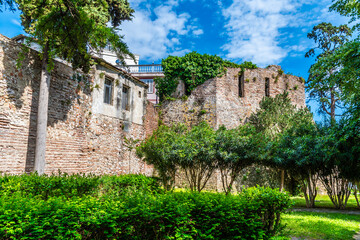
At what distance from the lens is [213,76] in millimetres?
17484

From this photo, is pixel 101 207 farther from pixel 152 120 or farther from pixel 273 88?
pixel 273 88

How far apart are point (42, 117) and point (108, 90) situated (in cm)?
481

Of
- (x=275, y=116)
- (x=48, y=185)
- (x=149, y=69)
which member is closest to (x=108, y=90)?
(x=48, y=185)

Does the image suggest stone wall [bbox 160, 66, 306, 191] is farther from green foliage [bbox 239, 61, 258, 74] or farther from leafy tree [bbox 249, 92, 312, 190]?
leafy tree [bbox 249, 92, 312, 190]

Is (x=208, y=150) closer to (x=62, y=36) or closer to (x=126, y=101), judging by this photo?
(x=126, y=101)

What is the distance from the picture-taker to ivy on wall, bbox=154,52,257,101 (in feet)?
57.8

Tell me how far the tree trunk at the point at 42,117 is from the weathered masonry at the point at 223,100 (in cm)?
936

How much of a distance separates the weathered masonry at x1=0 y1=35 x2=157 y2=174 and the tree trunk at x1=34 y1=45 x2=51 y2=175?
450 mm

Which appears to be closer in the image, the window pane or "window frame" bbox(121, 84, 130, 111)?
"window frame" bbox(121, 84, 130, 111)

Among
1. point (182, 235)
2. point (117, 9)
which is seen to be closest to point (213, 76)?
point (117, 9)

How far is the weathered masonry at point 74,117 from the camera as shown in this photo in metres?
8.62

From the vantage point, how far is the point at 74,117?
1113 centimetres

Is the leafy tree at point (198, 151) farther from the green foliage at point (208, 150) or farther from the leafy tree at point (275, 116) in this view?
the leafy tree at point (275, 116)

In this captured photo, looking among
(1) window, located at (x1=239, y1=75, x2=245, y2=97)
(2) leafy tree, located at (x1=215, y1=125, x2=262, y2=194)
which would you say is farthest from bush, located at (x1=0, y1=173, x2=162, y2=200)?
(1) window, located at (x1=239, y1=75, x2=245, y2=97)
